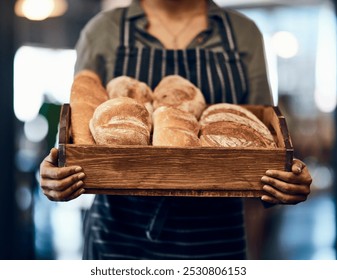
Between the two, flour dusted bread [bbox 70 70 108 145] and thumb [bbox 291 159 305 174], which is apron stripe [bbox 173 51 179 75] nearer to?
flour dusted bread [bbox 70 70 108 145]

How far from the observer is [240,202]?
64.3 inches

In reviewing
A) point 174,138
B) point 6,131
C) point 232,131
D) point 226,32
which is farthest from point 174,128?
point 6,131

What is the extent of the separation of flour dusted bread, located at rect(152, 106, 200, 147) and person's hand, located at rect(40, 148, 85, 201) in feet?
0.61

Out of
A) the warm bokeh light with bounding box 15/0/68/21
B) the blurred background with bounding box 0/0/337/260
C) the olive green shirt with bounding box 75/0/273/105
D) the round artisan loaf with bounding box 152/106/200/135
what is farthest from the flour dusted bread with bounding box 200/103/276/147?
the warm bokeh light with bounding box 15/0/68/21

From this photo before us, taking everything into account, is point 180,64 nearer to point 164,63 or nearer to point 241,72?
point 164,63

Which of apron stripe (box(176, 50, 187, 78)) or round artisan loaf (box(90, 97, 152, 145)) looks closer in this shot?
round artisan loaf (box(90, 97, 152, 145))

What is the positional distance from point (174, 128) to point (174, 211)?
0.36 meters

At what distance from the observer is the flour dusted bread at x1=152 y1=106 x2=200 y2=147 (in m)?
1.24

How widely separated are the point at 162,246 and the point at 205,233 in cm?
12

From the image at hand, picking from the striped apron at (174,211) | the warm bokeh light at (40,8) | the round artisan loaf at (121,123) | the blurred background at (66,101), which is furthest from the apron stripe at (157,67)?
the warm bokeh light at (40,8)

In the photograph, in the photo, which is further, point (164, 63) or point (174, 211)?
point (164, 63)

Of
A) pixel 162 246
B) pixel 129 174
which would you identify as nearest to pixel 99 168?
pixel 129 174

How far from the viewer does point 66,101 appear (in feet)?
12.3

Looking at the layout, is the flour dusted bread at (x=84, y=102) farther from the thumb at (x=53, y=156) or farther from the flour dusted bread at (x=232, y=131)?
the flour dusted bread at (x=232, y=131)
